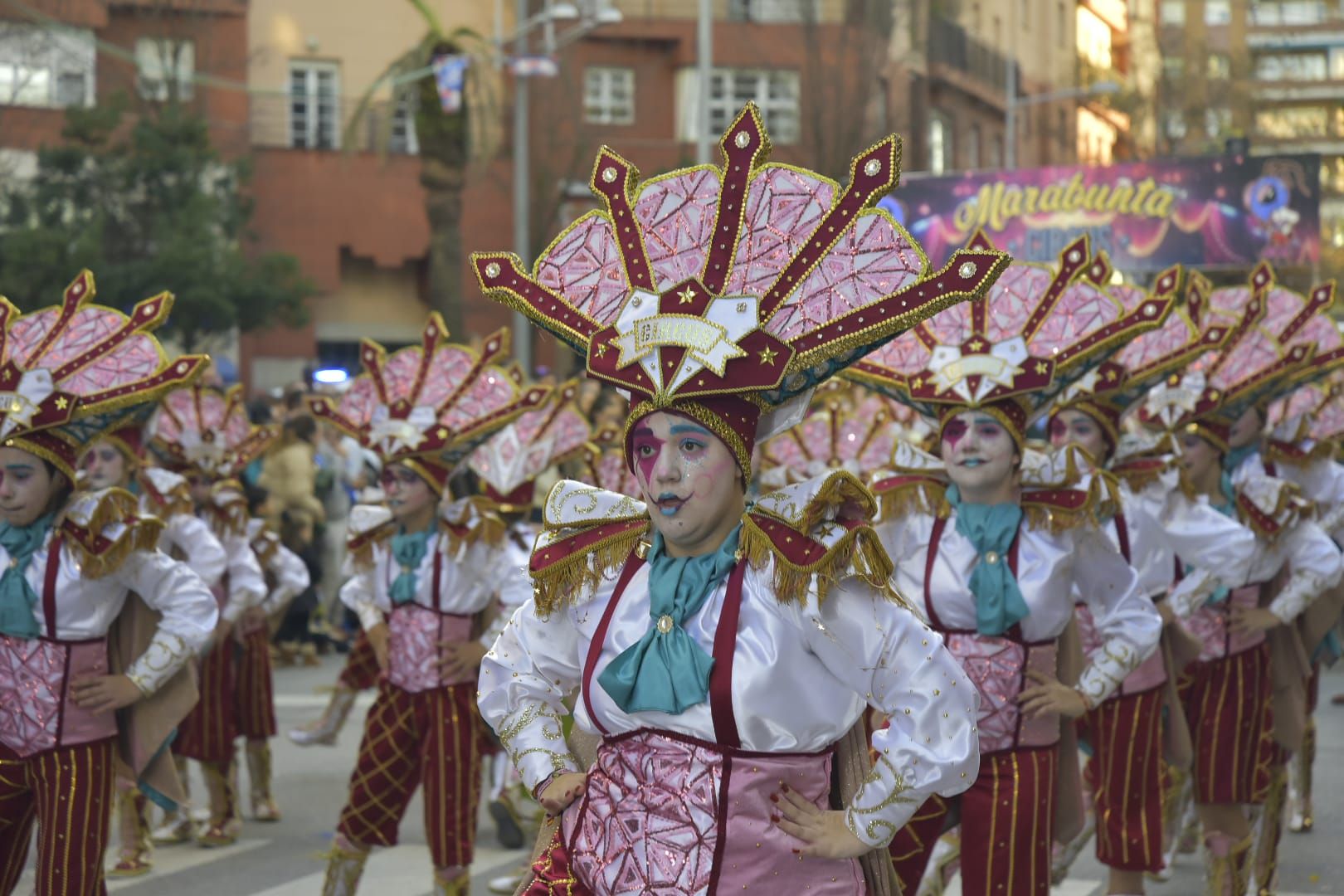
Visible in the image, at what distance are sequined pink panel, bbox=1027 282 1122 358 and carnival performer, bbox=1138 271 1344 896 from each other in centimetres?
138

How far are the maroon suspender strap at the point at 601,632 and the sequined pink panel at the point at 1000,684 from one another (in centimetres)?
183

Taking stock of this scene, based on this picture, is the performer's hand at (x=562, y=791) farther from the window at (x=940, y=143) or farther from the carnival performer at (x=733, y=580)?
the window at (x=940, y=143)

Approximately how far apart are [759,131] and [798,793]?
4.87 feet

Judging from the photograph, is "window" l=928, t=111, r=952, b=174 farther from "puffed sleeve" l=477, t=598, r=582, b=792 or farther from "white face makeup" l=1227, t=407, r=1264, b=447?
"puffed sleeve" l=477, t=598, r=582, b=792

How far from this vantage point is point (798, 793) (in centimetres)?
430

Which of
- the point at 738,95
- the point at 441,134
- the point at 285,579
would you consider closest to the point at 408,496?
the point at 285,579

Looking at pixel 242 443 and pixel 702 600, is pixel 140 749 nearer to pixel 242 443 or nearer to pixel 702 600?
pixel 702 600

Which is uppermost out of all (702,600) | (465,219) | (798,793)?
(465,219)

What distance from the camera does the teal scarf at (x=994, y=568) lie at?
601cm

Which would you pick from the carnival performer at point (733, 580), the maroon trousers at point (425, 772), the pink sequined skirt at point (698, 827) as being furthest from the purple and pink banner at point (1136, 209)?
the pink sequined skirt at point (698, 827)

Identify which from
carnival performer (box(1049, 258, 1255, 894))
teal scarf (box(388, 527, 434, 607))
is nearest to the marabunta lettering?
carnival performer (box(1049, 258, 1255, 894))

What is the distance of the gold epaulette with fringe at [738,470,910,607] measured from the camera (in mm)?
4289

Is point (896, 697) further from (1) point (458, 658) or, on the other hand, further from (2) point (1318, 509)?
(2) point (1318, 509)

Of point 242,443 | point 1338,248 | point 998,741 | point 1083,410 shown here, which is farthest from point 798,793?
point 1338,248
